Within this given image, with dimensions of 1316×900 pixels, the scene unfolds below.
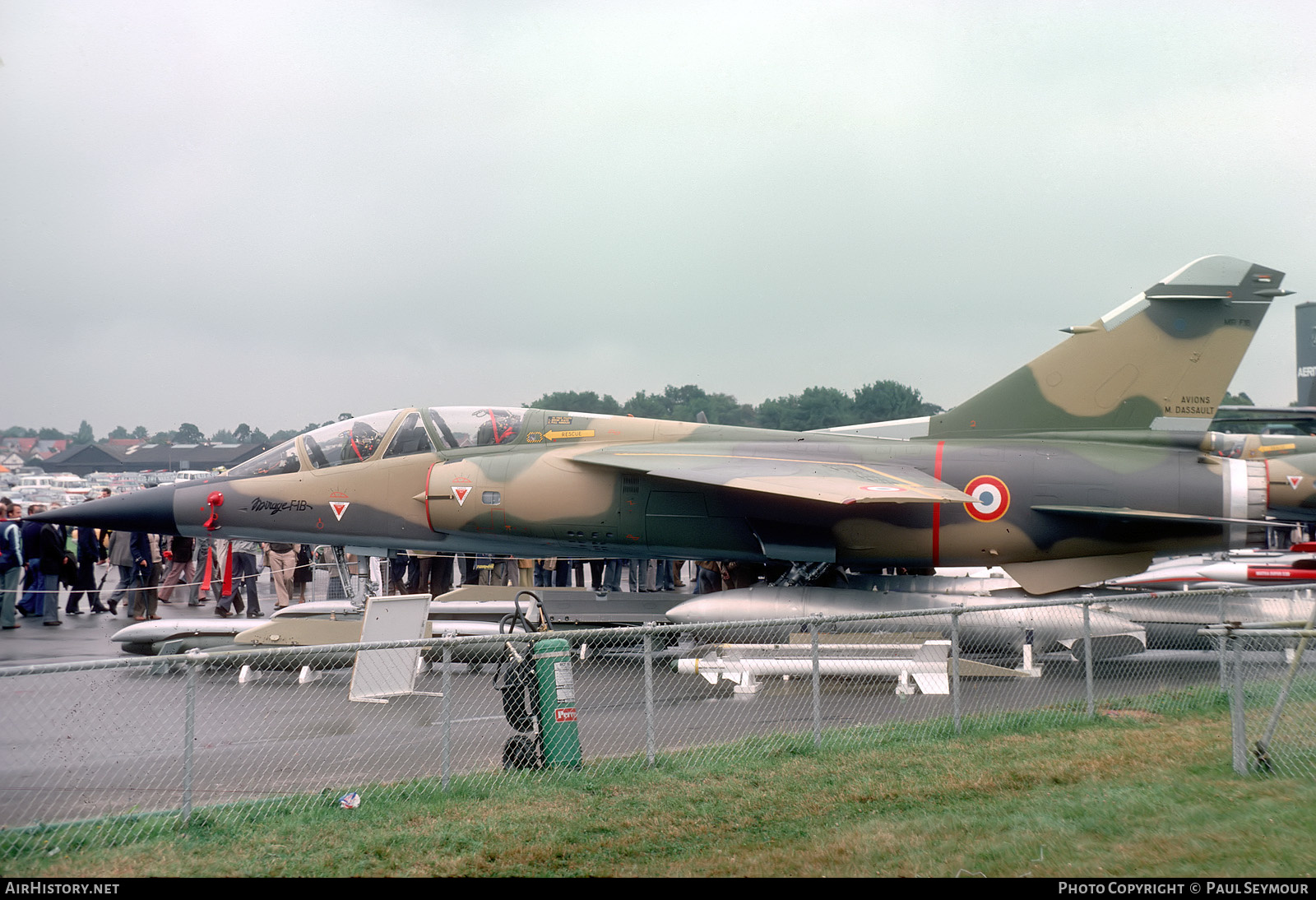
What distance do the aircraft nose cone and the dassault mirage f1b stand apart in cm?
3

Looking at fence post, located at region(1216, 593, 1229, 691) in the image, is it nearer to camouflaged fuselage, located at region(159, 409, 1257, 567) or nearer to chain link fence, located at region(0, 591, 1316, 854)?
chain link fence, located at region(0, 591, 1316, 854)

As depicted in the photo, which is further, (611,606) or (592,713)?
(611,606)

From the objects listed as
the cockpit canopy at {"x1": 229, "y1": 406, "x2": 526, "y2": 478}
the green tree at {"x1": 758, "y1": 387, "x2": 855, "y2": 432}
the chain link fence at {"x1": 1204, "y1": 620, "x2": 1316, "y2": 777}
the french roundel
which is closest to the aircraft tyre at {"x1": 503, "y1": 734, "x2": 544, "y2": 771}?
the chain link fence at {"x1": 1204, "y1": 620, "x2": 1316, "y2": 777}

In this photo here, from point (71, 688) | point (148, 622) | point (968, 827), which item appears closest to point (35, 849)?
point (968, 827)

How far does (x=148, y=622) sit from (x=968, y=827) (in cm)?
1075

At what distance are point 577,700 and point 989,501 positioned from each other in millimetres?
6030

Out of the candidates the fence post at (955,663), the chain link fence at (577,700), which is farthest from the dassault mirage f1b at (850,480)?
the fence post at (955,663)

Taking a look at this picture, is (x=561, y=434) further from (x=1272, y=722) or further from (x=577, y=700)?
(x=1272, y=722)

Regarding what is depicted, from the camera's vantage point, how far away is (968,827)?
5805 millimetres

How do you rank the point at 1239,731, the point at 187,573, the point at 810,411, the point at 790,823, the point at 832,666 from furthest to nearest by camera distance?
the point at 810,411 < the point at 187,573 < the point at 832,666 < the point at 1239,731 < the point at 790,823

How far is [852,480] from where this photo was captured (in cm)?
1213

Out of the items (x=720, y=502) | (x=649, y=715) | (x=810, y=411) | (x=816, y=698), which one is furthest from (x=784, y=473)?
(x=810, y=411)

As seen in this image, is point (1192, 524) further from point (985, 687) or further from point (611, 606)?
point (611, 606)

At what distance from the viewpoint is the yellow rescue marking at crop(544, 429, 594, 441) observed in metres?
13.9
